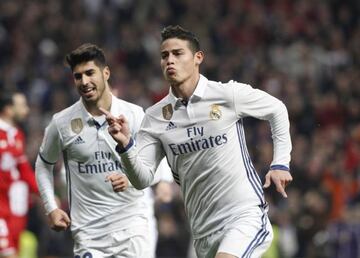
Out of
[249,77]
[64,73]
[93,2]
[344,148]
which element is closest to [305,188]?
[344,148]

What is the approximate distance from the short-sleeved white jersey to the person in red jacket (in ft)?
8.47

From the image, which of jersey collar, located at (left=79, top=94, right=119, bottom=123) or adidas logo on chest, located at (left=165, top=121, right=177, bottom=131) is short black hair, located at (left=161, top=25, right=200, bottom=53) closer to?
adidas logo on chest, located at (left=165, top=121, right=177, bottom=131)

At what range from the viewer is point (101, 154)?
350 inches

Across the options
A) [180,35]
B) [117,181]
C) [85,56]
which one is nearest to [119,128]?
[117,181]

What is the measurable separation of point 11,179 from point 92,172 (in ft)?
10.1

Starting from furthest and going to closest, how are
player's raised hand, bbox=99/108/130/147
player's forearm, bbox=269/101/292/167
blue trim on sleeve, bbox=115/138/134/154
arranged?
1. player's forearm, bbox=269/101/292/167
2. blue trim on sleeve, bbox=115/138/134/154
3. player's raised hand, bbox=99/108/130/147

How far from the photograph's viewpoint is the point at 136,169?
772cm

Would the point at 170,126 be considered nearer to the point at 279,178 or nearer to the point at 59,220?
the point at 279,178

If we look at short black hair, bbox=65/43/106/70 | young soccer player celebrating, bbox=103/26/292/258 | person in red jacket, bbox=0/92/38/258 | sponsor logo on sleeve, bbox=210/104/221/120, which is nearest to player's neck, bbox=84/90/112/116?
short black hair, bbox=65/43/106/70

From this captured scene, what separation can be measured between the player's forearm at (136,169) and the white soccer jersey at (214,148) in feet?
0.08

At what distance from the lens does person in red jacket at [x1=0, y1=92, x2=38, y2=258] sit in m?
11.7

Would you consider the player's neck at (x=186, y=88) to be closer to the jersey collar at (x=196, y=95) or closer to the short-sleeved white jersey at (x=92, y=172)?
the jersey collar at (x=196, y=95)

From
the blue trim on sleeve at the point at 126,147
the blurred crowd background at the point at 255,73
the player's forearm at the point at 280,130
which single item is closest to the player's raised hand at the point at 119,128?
the blue trim on sleeve at the point at 126,147

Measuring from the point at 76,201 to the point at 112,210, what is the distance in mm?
319
